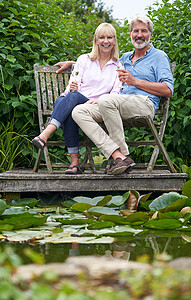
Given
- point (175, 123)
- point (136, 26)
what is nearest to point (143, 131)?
point (175, 123)

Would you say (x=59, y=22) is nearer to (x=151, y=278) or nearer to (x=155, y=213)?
(x=155, y=213)

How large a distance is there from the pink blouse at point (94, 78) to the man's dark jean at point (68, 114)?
0.16m

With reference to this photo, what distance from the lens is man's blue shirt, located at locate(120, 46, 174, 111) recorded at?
331 centimetres

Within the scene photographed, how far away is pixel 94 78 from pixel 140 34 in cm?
55

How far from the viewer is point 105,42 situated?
337 centimetres

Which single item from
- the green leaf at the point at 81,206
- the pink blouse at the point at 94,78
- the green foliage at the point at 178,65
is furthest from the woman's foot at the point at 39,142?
the green foliage at the point at 178,65

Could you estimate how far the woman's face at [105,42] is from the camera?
3361 mm

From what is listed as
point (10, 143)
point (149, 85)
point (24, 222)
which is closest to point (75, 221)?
point (24, 222)

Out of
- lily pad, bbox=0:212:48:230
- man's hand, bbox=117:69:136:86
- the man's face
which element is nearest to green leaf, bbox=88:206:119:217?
lily pad, bbox=0:212:48:230

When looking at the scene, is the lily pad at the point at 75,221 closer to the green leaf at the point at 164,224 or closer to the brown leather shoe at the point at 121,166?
the green leaf at the point at 164,224

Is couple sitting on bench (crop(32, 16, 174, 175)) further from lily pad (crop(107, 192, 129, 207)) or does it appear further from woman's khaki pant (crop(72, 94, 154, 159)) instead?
lily pad (crop(107, 192, 129, 207))

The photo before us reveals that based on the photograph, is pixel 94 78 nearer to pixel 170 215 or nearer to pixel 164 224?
pixel 170 215

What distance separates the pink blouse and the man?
0.43 ft

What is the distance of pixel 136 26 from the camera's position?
135 inches
